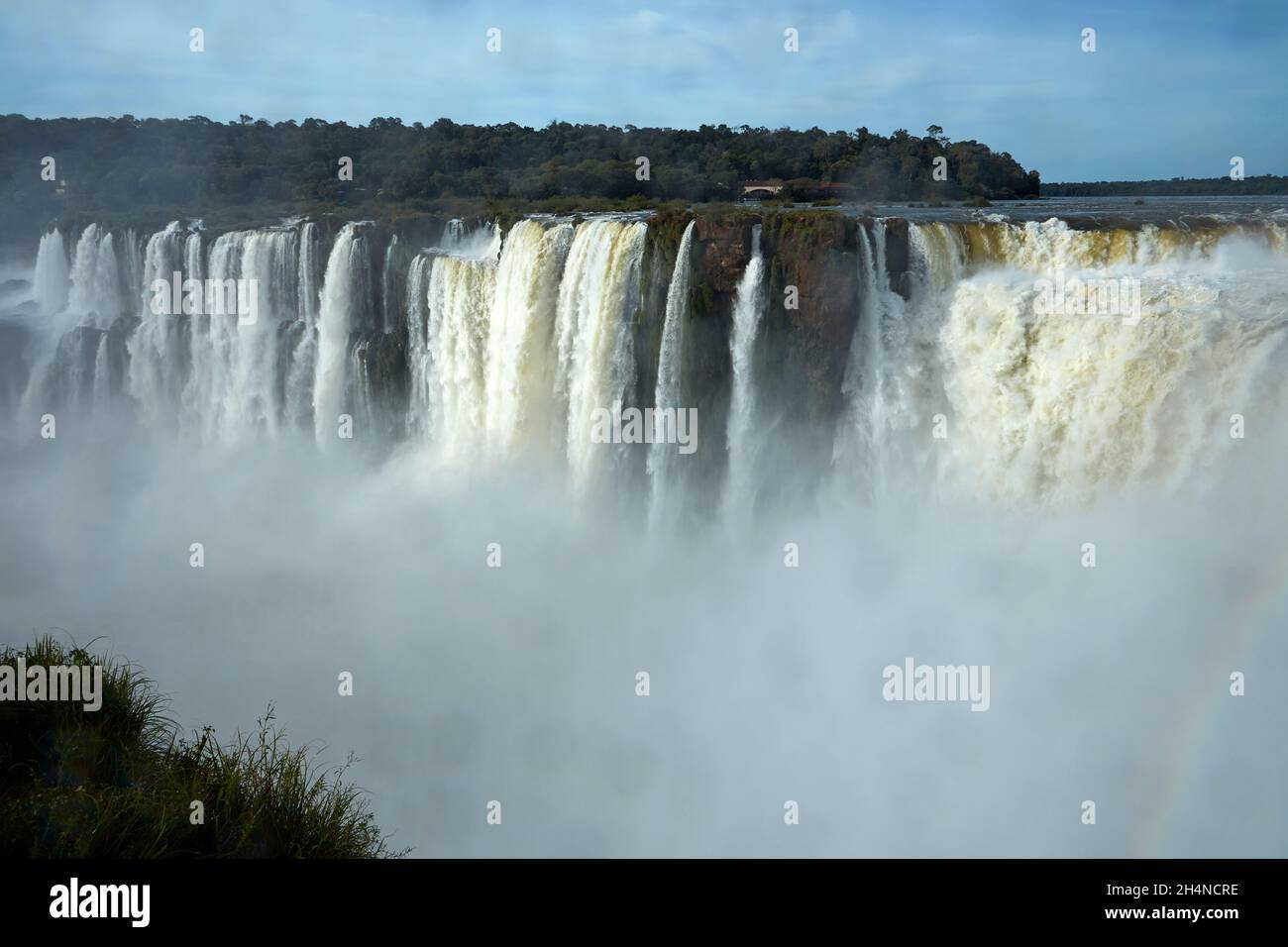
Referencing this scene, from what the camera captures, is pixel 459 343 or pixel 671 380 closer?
pixel 671 380

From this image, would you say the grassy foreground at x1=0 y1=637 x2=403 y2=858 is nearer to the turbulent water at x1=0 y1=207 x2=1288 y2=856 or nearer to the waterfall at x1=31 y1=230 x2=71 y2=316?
the turbulent water at x1=0 y1=207 x2=1288 y2=856

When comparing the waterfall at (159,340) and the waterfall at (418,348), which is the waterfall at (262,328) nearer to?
the waterfall at (159,340)

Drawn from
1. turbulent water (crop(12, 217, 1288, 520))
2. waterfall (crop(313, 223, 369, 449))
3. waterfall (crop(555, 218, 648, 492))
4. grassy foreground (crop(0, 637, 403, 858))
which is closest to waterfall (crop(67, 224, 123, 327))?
turbulent water (crop(12, 217, 1288, 520))

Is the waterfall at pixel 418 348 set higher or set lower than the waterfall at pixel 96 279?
lower

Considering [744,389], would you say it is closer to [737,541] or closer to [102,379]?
[737,541]

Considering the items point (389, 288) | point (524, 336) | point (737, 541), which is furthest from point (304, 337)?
point (737, 541)

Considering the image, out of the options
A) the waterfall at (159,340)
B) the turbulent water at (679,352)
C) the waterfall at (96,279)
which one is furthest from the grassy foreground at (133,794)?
the waterfall at (96,279)
